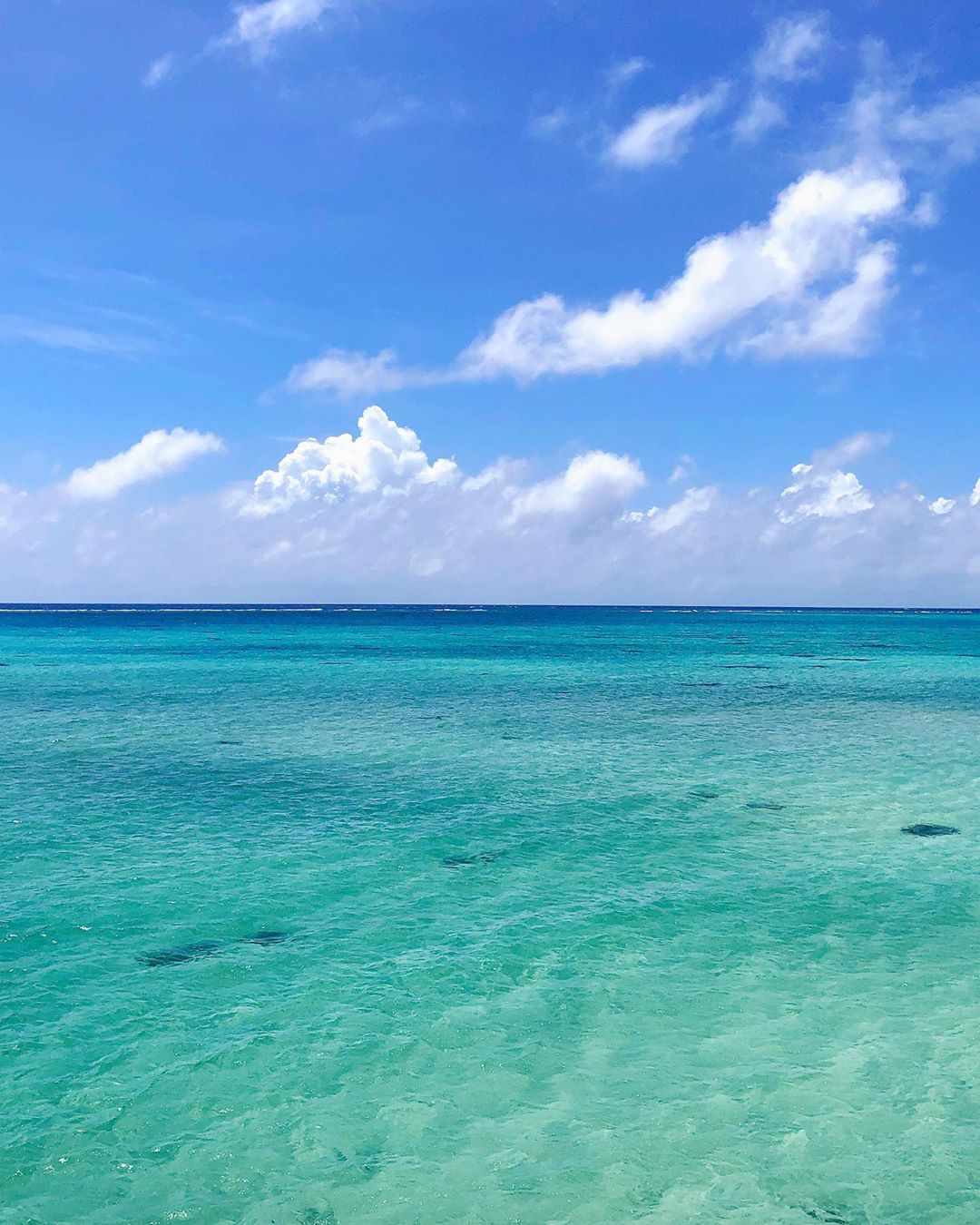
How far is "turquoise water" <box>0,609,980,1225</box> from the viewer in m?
9.91

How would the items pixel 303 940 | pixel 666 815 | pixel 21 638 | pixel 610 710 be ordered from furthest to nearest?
pixel 21 638
pixel 610 710
pixel 666 815
pixel 303 940

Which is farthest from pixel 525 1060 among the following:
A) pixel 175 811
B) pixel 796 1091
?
pixel 175 811

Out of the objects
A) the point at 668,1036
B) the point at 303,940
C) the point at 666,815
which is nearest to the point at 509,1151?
the point at 668,1036

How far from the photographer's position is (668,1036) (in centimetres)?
1288

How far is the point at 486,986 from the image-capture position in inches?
571

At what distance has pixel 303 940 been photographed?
1634cm

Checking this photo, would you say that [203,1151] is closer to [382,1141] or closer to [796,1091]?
[382,1141]

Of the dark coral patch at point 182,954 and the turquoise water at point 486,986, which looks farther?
the dark coral patch at point 182,954

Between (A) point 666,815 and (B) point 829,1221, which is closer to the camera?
(B) point 829,1221

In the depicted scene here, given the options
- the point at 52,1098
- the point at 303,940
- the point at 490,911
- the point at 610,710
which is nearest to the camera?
the point at 52,1098

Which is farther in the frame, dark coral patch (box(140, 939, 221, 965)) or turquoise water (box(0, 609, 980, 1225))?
dark coral patch (box(140, 939, 221, 965))

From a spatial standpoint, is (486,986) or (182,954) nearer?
(486,986)

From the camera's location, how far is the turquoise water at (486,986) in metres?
9.91

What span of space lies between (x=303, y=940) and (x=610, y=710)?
3385cm
